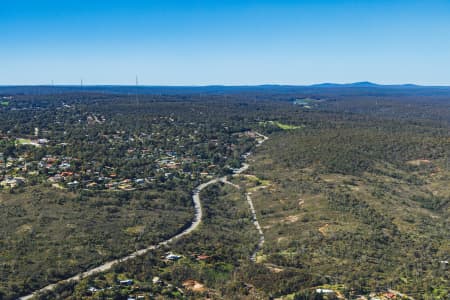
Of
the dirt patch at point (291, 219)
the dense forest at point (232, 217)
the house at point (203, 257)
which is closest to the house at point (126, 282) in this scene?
the dense forest at point (232, 217)

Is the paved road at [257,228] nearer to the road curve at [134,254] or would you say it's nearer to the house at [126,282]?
the road curve at [134,254]

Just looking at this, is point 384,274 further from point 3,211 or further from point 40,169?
point 40,169

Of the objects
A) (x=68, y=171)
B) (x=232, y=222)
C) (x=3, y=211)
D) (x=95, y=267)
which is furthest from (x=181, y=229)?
(x=68, y=171)

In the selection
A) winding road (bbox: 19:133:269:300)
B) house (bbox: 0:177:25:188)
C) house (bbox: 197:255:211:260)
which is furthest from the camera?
house (bbox: 0:177:25:188)

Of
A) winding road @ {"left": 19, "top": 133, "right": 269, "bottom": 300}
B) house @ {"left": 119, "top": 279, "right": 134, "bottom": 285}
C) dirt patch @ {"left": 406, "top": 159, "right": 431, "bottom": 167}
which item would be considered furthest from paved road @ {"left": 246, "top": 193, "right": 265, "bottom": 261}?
dirt patch @ {"left": 406, "top": 159, "right": 431, "bottom": 167}

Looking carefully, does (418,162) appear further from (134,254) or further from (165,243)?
(134,254)

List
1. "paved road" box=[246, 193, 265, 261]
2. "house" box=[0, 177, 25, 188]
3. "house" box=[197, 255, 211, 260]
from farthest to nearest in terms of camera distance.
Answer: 1. "house" box=[0, 177, 25, 188]
2. "paved road" box=[246, 193, 265, 261]
3. "house" box=[197, 255, 211, 260]

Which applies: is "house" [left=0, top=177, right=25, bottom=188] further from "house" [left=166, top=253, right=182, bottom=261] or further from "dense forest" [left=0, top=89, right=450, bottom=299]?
"house" [left=166, top=253, right=182, bottom=261]

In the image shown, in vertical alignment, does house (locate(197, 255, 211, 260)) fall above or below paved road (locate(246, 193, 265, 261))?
above
